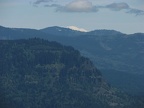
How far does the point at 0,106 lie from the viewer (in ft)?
364

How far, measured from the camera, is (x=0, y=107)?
112375 mm

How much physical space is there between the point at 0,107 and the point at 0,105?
8.18 ft

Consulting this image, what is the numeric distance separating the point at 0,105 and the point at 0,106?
1058 millimetres

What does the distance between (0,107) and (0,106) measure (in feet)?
4.71

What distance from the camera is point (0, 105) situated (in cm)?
11000
